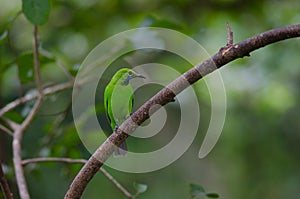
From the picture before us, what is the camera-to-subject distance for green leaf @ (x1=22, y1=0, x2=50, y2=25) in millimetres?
1159

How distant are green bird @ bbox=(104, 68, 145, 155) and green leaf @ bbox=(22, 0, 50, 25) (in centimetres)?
30

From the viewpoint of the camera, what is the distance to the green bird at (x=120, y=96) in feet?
3.08

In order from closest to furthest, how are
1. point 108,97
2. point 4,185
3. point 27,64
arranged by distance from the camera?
1. point 4,185
2. point 108,97
3. point 27,64

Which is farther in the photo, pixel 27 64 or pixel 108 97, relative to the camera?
pixel 27 64

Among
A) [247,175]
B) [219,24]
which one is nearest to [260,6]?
[219,24]

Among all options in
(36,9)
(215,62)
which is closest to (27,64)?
(36,9)

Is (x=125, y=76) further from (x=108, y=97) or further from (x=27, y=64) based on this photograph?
(x=27, y=64)

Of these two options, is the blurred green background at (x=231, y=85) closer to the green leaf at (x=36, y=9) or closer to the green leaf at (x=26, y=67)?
the green leaf at (x=26, y=67)

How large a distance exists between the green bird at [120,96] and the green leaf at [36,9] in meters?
0.30

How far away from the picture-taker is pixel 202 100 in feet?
9.97

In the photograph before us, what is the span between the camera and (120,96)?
0.96 m

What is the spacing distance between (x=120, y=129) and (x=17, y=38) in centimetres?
238

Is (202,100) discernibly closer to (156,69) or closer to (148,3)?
(148,3)

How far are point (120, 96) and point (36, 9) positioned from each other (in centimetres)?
34
